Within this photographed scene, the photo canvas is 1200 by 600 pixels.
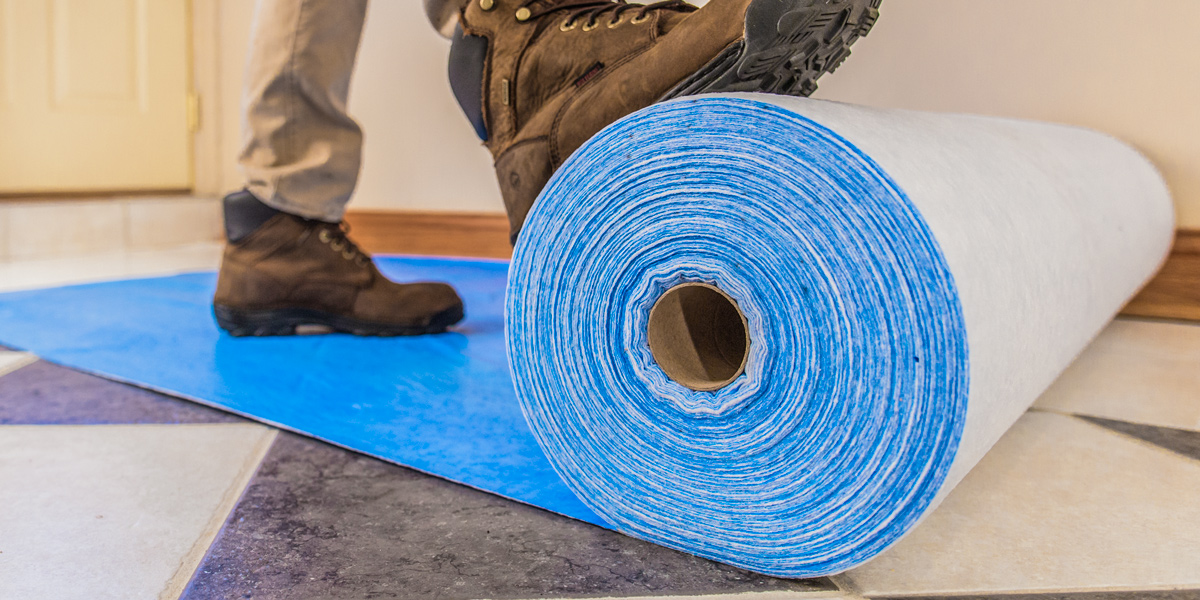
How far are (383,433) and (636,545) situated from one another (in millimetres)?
383

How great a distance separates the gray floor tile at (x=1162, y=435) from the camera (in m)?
0.97

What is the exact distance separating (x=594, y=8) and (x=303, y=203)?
676mm

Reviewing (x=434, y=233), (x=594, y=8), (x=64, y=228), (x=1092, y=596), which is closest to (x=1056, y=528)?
(x=1092, y=596)

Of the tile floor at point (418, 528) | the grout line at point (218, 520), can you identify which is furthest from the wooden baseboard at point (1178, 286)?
the grout line at point (218, 520)

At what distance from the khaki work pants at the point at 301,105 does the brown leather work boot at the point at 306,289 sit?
5 cm

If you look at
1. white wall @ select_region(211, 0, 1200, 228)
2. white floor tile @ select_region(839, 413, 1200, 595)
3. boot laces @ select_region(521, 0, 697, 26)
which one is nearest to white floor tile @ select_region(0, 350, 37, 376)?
boot laces @ select_region(521, 0, 697, 26)

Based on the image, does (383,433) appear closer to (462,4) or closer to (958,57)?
(462,4)

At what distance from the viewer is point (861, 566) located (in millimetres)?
657

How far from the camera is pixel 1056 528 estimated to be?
2.39ft

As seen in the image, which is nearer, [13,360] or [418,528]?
[418,528]

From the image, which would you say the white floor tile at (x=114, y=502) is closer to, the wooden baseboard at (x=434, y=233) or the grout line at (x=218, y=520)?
the grout line at (x=218, y=520)

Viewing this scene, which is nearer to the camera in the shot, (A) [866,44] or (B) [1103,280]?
(B) [1103,280]

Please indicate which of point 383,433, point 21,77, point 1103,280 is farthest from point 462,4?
point 21,77

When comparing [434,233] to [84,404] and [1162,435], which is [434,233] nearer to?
[84,404]
